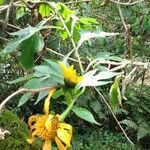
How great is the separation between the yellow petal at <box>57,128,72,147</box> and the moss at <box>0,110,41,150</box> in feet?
3.73

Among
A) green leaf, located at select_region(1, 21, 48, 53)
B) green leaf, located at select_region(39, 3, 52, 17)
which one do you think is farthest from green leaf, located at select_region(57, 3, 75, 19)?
green leaf, located at select_region(1, 21, 48, 53)

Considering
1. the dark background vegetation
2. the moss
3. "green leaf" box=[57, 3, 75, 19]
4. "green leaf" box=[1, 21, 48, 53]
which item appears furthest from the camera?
the dark background vegetation

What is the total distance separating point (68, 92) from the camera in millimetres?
652

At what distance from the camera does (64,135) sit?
0.60 m

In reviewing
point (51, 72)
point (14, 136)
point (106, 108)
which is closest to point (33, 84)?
point (51, 72)

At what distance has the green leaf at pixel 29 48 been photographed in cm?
76

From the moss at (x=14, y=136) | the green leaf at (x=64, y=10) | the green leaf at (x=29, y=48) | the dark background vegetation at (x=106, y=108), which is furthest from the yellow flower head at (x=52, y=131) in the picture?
the dark background vegetation at (x=106, y=108)

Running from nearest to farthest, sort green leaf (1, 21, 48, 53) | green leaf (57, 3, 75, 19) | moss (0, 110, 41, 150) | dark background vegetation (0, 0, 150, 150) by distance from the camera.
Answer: green leaf (1, 21, 48, 53) < green leaf (57, 3, 75, 19) < moss (0, 110, 41, 150) < dark background vegetation (0, 0, 150, 150)

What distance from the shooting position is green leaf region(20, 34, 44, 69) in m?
0.76

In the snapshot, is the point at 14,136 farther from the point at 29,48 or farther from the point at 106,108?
the point at 106,108

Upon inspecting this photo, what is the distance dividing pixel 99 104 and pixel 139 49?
30.0 inches

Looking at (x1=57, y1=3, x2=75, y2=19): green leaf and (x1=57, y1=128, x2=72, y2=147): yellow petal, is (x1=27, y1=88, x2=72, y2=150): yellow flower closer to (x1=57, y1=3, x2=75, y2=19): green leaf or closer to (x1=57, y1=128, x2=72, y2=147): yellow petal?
(x1=57, y1=128, x2=72, y2=147): yellow petal

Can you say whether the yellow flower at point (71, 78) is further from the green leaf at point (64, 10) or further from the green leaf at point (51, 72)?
the green leaf at point (64, 10)

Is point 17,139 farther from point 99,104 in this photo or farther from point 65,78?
point 99,104
